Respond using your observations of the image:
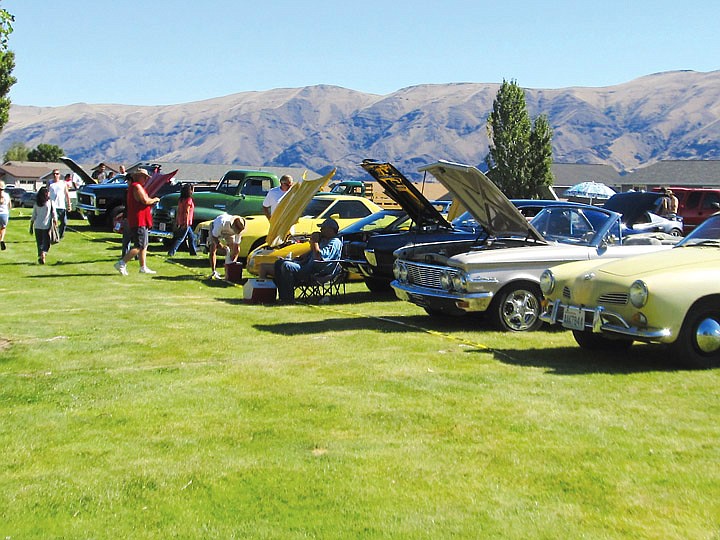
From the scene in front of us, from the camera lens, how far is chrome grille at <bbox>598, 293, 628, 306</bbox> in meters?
8.59

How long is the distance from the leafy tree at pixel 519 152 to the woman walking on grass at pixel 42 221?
62068mm

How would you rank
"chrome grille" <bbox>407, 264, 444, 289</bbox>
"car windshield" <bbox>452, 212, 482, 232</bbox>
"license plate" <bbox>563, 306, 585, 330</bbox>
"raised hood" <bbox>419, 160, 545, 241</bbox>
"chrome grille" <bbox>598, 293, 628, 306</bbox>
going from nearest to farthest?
1. "chrome grille" <bbox>598, 293, 628, 306</bbox>
2. "license plate" <bbox>563, 306, 585, 330</bbox>
3. "chrome grille" <bbox>407, 264, 444, 289</bbox>
4. "raised hood" <bbox>419, 160, 545, 241</bbox>
5. "car windshield" <bbox>452, 212, 482, 232</bbox>

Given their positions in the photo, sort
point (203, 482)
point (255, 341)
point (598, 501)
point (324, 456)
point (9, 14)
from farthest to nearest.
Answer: point (9, 14)
point (255, 341)
point (324, 456)
point (203, 482)
point (598, 501)

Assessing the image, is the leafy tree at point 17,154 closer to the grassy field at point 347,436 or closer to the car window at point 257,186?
the car window at point 257,186

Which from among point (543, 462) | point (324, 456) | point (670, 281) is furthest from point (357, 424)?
point (670, 281)

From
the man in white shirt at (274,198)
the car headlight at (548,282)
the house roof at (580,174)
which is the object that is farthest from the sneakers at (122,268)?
A: the house roof at (580,174)

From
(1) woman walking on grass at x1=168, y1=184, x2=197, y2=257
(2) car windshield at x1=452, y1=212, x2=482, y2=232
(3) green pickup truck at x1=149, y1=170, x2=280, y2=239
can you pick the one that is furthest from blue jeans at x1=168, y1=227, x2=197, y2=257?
(2) car windshield at x1=452, y1=212, x2=482, y2=232

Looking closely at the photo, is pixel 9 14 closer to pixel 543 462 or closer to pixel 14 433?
pixel 14 433

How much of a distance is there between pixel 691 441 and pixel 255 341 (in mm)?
5270

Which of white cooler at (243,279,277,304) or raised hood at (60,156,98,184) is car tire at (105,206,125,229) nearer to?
raised hood at (60,156,98,184)

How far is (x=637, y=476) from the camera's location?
18.2 feet

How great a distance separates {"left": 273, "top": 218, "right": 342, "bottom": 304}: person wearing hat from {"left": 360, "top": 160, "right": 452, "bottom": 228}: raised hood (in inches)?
41.2

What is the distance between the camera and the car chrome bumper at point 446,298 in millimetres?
10820

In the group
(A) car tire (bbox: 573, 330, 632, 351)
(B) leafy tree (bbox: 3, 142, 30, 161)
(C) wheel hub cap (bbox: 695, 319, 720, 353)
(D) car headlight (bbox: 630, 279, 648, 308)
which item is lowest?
(B) leafy tree (bbox: 3, 142, 30, 161)
